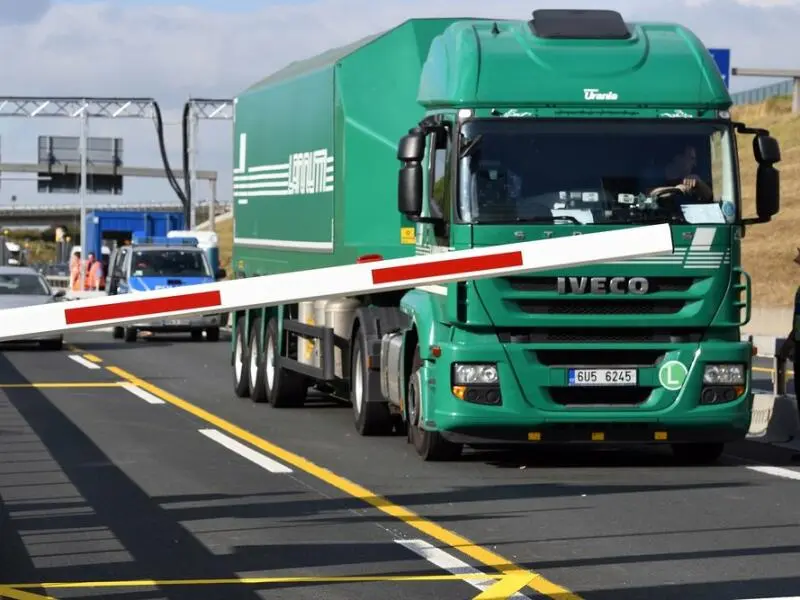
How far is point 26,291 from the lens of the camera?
35.8 m

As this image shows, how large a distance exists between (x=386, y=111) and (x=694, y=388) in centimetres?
415

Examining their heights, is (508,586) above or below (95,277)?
below

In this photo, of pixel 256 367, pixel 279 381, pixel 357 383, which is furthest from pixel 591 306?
pixel 256 367

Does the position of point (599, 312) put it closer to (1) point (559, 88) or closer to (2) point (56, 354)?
(1) point (559, 88)

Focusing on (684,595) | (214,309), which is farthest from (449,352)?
(214,309)

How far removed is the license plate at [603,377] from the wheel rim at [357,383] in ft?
10.1

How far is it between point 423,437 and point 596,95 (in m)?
3.01

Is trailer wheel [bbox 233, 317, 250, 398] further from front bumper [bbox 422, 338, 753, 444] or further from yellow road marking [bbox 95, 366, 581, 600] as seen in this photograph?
front bumper [bbox 422, 338, 753, 444]

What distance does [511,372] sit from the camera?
14.0m

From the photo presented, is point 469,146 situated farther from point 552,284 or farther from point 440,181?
point 552,284

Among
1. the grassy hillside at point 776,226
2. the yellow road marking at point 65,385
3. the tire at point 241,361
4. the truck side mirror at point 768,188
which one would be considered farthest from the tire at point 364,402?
the grassy hillside at point 776,226

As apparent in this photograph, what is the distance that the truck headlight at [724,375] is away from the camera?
46.6 ft

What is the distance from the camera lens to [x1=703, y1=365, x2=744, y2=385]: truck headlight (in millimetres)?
14211

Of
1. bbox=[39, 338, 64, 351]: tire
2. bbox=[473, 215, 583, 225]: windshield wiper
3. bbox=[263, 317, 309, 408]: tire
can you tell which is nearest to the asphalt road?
bbox=[263, 317, 309, 408]: tire
